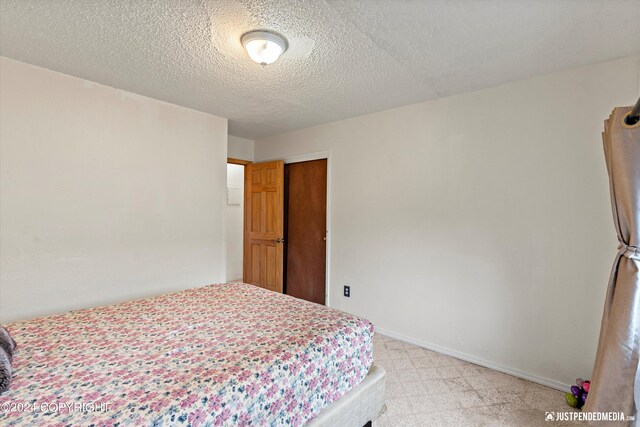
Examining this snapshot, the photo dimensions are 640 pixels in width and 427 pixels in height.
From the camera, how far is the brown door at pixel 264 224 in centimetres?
407

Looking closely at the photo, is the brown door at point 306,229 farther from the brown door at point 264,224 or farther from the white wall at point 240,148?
the white wall at point 240,148

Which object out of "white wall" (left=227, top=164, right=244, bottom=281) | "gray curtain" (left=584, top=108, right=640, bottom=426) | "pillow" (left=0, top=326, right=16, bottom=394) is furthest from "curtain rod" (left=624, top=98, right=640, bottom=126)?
"white wall" (left=227, top=164, right=244, bottom=281)

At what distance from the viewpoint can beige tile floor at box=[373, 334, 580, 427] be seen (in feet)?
6.18

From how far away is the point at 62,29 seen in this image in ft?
5.79

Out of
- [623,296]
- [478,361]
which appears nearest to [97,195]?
[478,361]

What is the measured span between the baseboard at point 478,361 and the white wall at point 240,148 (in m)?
2.94

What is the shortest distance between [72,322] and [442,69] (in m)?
2.92

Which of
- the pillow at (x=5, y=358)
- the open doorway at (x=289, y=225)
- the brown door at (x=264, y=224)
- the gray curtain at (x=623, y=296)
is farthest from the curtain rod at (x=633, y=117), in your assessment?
the brown door at (x=264, y=224)

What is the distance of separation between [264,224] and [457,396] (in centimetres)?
299

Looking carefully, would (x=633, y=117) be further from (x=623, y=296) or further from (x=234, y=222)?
(x=234, y=222)

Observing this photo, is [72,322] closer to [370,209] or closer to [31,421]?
[31,421]

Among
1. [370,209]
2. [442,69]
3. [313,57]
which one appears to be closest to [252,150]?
[370,209]

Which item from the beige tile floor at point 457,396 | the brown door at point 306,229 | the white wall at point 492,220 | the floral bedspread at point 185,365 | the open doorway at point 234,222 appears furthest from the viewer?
the open doorway at point 234,222

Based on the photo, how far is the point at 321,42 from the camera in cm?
185
